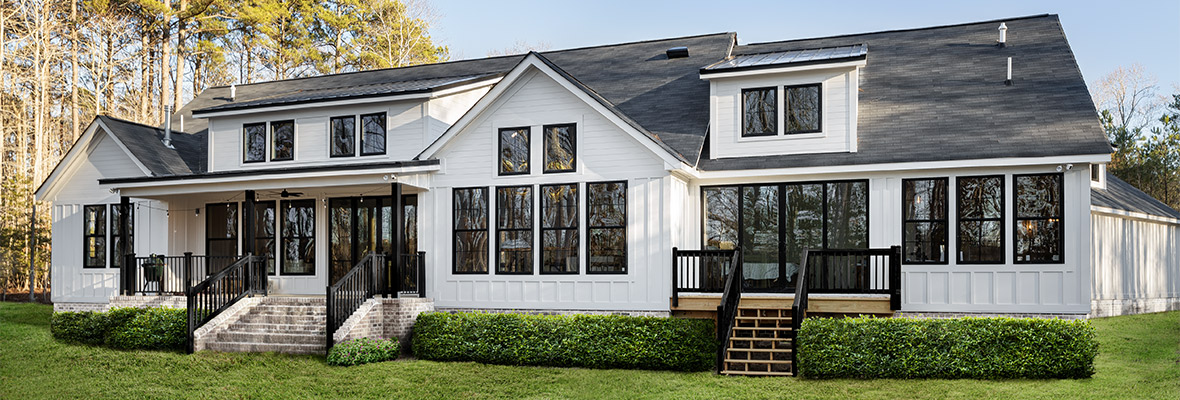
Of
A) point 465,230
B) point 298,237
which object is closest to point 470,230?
point 465,230

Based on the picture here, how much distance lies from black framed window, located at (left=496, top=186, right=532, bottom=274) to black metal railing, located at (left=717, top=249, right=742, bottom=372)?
380 cm

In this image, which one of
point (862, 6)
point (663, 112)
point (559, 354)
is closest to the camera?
point (559, 354)

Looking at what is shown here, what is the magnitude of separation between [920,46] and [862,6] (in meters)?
4.64

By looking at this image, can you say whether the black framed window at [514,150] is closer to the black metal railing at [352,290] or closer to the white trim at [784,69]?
the black metal railing at [352,290]

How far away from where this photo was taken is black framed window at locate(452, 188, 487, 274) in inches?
680

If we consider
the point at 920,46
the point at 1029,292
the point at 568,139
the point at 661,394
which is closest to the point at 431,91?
the point at 568,139

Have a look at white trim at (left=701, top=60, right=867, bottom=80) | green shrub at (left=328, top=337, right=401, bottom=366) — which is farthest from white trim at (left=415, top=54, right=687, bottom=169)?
green shrub at (left=328, top=337, right=401, bottom=366)

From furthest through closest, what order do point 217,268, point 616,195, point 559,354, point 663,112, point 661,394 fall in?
point 217,268
point 663,112
point 616,195
point 559,354
point 661,394

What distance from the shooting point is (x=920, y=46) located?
64.5 feet

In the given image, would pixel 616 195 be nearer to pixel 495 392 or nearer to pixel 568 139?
pixel 568 139

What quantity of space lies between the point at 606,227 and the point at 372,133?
6404 millimetres

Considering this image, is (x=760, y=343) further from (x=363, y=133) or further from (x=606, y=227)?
(x=363, y=133)

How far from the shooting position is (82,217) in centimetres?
2180

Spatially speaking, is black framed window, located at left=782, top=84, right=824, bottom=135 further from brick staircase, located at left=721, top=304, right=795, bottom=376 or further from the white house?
brick staircase, located at left=721, top=304, right=795, bottom=376
